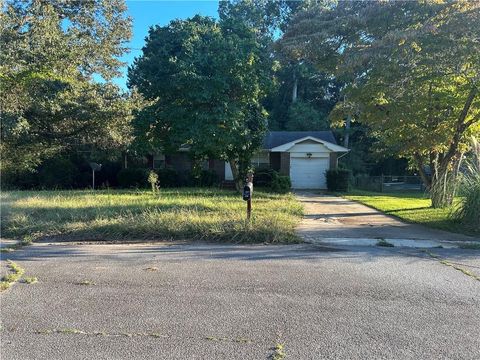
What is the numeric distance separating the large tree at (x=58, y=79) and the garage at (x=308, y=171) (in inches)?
415

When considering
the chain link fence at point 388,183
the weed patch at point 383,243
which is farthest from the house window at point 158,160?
the weed patch at point 383,243

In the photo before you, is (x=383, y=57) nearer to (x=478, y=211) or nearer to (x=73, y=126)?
(x=478, y=211)

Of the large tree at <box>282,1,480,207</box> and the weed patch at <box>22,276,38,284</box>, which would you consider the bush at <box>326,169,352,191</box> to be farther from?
the weed patch at <box>22,276,38,284</box>

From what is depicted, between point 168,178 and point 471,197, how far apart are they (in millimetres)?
18477

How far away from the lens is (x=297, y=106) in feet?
139

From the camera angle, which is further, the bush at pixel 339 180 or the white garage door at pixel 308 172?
the white garage door at pixel 308 172

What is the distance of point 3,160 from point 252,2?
34.4 meters

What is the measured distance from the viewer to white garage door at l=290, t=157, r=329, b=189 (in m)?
27.2

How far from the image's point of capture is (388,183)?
33000 millimetres

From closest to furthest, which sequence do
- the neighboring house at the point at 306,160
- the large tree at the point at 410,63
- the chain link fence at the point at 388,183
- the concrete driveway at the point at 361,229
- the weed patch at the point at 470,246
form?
the weed patch at the point at 470,246, the concrete driveway at the point at 361,229, the large tree at the point at 410,63, the neighboring house at the point at 306,160, the chain link fence at the point at 388,183

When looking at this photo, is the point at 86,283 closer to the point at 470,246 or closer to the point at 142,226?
the point at 142,226

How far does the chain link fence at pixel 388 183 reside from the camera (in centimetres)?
3014

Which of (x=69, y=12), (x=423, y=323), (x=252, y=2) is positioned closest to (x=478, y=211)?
(x=423, y=323)

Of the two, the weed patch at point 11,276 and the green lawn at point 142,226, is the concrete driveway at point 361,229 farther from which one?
the weed patch at point 11,276
